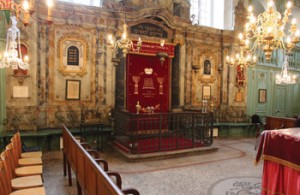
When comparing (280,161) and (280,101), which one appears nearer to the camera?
(280,161)

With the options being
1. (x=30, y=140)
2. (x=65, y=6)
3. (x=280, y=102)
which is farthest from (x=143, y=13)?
(x=280, y=102)

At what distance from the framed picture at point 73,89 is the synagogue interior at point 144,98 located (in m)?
0.03

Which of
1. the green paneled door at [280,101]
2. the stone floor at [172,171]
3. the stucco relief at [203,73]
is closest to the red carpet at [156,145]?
the stone floor at [172,171]

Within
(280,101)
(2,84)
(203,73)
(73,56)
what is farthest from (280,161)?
(280,101)

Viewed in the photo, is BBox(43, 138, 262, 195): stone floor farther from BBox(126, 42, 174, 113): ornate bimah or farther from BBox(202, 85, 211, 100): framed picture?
BBox(202, 85, 211, 100): framed picture

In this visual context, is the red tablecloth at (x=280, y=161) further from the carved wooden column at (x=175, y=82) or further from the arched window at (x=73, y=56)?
the arched window at (x=73, y=56)

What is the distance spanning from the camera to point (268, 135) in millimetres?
3453

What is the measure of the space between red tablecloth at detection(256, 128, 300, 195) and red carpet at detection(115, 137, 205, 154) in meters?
3.14

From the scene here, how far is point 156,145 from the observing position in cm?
655

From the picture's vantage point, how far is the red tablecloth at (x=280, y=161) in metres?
3.05

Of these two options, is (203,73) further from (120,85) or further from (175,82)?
(120,85)

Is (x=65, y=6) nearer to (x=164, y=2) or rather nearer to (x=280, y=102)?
(x=164, y=2)

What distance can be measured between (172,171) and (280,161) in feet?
8.06

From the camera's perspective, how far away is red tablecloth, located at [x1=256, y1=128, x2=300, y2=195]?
A: 3.05m
